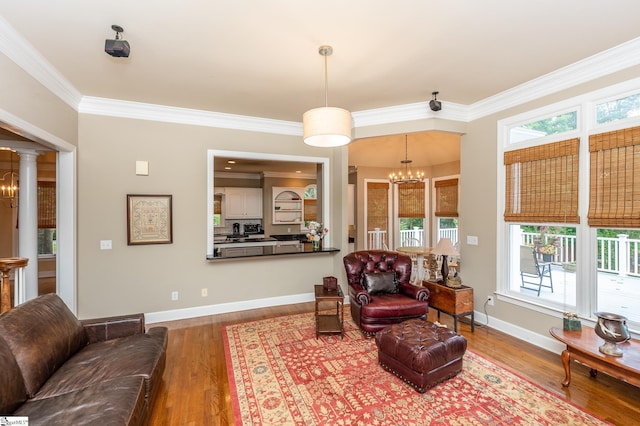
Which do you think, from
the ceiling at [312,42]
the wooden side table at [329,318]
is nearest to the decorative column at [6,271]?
the ceiling at [312,42]

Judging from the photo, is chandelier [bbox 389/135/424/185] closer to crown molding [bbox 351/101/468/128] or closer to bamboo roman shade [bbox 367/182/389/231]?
bamboo roman shade [bbox 367/182/389/231]

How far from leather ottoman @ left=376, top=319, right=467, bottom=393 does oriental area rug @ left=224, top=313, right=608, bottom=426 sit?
0.09 m

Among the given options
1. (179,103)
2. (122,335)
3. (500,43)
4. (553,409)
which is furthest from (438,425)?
(179,103)

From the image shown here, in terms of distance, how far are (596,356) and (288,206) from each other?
7.14 metres

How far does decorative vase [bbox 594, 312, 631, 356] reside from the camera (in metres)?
2.24

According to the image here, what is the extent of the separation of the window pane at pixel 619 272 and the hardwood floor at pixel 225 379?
2.13ft

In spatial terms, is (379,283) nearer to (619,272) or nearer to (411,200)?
(619,272)

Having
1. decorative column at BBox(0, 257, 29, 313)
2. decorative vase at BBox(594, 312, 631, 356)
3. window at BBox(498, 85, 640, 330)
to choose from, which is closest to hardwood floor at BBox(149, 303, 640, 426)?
decorative vase at BBox(594, 312, 631, 356)

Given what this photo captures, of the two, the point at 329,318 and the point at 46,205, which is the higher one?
the point at 46,205

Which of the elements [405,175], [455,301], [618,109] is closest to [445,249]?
[455,301]

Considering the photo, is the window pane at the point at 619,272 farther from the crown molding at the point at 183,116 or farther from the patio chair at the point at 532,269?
the crown molding at the point at 183,116

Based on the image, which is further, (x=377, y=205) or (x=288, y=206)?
(x=288, y=206)

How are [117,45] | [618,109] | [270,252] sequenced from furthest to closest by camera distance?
[270,252], [618,109], [117,45]

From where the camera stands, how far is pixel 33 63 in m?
2.69
